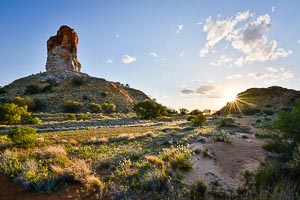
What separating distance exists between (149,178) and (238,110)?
216 feet

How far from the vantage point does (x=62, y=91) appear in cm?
Answer: 7362

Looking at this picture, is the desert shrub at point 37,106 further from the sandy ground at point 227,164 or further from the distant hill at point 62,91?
the sandy ground at point 227,164

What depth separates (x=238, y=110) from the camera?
228ft

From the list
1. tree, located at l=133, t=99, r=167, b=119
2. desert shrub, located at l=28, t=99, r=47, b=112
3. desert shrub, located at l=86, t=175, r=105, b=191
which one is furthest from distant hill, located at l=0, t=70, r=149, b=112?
desert shrub, located at l=86, t=175, r=105, b=191

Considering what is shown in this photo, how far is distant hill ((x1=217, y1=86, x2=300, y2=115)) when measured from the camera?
232ft

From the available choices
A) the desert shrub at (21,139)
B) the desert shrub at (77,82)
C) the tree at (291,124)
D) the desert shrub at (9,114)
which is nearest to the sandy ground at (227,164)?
the tree at (291,124)

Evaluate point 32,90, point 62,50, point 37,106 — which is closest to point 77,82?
point 32,90

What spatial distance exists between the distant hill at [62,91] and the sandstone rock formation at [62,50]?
1653 centimetres

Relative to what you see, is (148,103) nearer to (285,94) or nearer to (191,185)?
(191,185)

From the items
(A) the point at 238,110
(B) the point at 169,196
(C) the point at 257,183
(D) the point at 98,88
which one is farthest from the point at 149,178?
(D) the point at 98,88

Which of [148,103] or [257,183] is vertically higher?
[148,103]

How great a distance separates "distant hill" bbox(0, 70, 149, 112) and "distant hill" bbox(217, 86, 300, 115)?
101 ft

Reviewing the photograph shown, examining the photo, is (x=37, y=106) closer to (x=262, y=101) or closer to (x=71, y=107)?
(x=71, y=107)

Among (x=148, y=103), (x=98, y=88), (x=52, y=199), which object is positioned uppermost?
(x=98, y=88)
